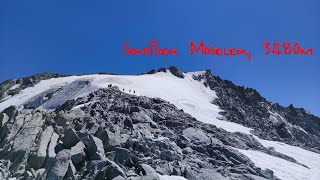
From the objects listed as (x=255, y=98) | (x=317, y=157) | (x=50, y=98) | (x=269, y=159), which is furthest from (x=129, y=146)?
(x=255, y=98)

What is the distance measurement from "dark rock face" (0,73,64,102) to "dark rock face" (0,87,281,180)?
170ft

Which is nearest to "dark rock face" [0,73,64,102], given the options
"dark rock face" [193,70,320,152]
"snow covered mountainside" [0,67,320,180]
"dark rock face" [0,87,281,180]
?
"snow covered mountainside" [0,67,320,180]

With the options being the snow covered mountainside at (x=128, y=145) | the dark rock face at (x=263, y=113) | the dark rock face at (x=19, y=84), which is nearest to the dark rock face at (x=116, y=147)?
the snow covered mountainside at (x=128, y=145)

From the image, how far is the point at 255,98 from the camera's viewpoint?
107500 millimetres

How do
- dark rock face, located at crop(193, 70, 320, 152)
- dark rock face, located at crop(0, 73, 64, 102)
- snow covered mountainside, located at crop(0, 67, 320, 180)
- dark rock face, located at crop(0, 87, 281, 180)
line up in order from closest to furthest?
1. dark rock face, located at crop(0, 87, 281, 180)
2. snow covered mountainside, located at crop(0, 67, 320, 180)
3. dark rock face, located at crop(193, 70, 320, 152)
4. dark rock face, located at crop(0, 73, 64, 102)

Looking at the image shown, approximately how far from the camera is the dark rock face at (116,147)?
90.3ft

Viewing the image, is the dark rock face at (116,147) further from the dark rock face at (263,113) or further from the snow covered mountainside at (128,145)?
the dark rock face at (263,113)

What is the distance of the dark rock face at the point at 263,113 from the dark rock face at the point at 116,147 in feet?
113

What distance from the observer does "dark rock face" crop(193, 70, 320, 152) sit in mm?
83062

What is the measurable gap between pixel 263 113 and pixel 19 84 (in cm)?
6857

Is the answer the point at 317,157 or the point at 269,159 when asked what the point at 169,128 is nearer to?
the point at 269,159

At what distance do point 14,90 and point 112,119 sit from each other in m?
59.1

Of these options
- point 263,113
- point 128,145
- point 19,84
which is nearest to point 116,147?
point 128,145

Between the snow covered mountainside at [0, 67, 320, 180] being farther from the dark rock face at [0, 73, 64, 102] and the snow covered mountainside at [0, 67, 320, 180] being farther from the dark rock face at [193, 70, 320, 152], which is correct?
the dark rock face at [0, 73, 64, 102]
